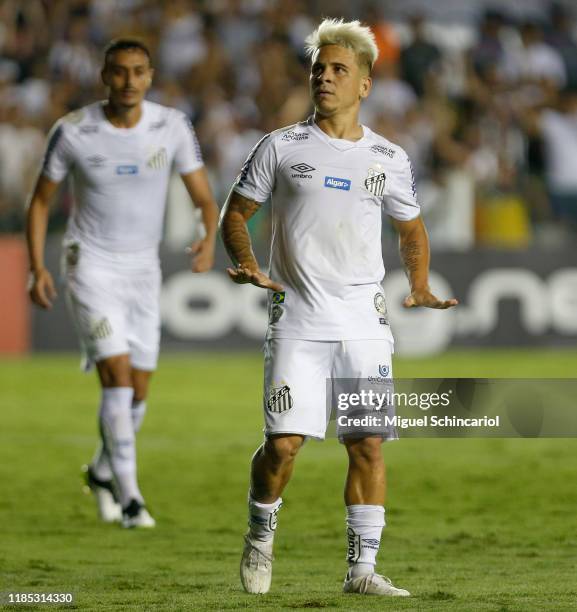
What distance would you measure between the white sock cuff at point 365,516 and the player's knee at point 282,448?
1.07 ft

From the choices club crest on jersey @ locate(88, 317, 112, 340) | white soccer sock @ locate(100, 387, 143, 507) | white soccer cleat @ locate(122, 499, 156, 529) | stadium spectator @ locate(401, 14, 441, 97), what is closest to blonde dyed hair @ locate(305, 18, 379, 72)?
club crest on jersey @ locate(88, 317, 112, 340)

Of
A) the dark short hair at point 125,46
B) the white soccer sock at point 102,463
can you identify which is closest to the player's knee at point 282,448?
the white soccer sock at point 102,463

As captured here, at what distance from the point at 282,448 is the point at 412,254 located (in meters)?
0.99

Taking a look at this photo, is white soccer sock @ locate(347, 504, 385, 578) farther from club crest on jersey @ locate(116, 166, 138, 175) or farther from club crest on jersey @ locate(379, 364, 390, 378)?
club crest on jersey @ locate(116, 166, 138, 175)

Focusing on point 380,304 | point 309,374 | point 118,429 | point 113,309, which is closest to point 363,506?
point 309,374

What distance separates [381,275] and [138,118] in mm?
2838

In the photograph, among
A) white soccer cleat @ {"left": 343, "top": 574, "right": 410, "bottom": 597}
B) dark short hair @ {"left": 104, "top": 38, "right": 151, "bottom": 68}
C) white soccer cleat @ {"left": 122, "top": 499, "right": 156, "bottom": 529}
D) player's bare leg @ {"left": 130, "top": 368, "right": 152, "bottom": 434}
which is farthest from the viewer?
player's bare leg @ {"left": 130, "top": 368, "right": 152, "bottom": 434}

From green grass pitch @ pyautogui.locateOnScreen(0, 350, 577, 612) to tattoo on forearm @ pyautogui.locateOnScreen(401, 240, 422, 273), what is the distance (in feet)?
4.21

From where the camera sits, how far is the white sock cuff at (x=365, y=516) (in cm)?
590

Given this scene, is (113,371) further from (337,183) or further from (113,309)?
(337,183)

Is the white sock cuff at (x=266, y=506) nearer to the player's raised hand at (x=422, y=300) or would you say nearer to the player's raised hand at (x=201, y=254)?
the player's raised hand at (x=422, y=300)

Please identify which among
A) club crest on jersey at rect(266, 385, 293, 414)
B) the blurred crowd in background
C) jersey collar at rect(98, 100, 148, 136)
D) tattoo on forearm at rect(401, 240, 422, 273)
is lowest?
club crest on jersey at rect(266, 385, 293, 414)

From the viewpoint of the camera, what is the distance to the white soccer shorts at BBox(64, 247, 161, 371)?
8.27 metres

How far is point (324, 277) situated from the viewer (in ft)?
19.5
